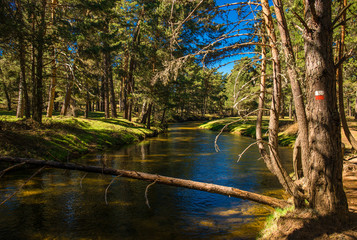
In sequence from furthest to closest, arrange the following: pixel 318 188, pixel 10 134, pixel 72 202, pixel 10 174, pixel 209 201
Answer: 1. pixel 10 134
2. pixel 10 174
3. pixel 209 201
4. pixel 72 202
5. pixel 318 188

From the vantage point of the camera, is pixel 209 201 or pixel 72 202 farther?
pixel 209 201

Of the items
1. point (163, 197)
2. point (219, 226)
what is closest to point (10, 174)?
point (163, 197)

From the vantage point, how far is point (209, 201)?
7.95 meters

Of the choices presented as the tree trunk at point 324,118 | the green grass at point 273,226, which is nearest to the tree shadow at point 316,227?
the tree trunk at point 324,118

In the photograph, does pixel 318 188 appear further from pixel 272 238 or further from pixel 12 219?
pixel 12 219

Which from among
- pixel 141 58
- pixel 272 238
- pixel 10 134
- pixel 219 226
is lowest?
pixel 219 226

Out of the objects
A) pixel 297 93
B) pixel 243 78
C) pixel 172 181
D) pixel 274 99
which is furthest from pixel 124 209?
pixel 243 78

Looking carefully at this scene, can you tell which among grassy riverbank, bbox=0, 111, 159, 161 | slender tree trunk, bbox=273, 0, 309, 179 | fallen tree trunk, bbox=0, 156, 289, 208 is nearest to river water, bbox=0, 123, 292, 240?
fallen tree trunk, bbox=0, 156, 289, 208

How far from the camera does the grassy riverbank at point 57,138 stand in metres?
11.1

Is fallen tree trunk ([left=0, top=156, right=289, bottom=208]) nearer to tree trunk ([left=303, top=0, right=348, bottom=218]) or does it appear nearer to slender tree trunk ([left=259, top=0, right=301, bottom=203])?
slender tree trunk ([left=259, top=0, right=301, bottom=203])

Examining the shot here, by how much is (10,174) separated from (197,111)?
3114 inches

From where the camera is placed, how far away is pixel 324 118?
4.16 metres

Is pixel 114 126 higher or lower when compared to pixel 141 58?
lower

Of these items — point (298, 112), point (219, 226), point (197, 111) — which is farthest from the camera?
point (197, 111)
